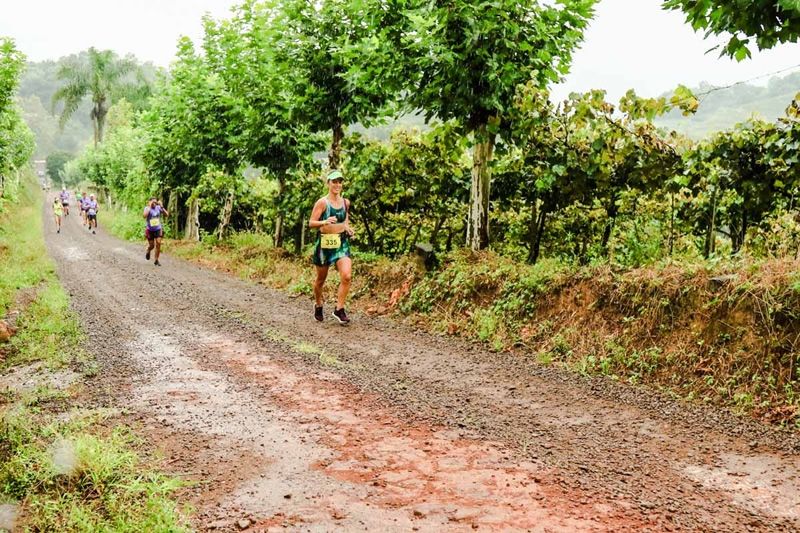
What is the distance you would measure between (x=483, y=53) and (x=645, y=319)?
156 inches

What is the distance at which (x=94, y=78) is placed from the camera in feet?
181

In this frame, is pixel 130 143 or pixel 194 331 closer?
pixel 194 331

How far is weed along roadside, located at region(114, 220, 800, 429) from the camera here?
5.04m

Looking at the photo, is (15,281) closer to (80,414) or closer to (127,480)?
(80,414)

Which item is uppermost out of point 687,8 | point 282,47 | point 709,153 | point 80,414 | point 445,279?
point 282,47

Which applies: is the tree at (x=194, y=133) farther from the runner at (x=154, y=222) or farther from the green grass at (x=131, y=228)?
the green grass at (x=131, y=228)

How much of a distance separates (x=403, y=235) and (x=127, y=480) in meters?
9.05

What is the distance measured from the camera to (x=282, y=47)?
1211 cm

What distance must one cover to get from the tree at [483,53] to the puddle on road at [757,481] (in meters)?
5.32

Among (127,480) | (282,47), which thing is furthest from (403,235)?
(127,480)

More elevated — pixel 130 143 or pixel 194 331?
pixel 130 143

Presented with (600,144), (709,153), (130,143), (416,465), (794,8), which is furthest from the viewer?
(130,143)

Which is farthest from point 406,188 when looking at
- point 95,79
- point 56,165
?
point 56,165

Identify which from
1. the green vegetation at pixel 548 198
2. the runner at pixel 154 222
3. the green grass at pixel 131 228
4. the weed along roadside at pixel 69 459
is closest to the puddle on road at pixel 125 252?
the runner at pixel 154 222
